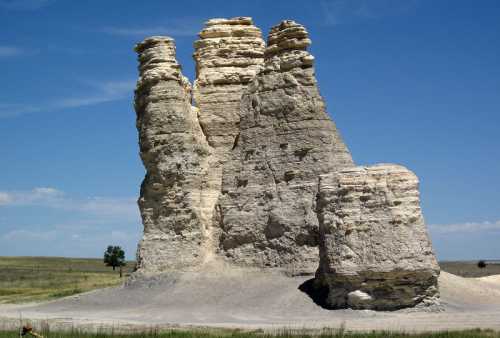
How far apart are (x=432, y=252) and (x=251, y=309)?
21.1 ft

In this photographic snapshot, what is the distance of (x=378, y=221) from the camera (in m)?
24.6

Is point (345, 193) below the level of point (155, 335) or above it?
above

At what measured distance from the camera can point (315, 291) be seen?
26.5 metres

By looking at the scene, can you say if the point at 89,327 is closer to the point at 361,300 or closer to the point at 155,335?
the point at 155,335

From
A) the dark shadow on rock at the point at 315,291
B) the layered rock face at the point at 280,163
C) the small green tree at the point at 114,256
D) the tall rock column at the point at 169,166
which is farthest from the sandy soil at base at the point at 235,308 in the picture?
the small green tree at the point at 114,256

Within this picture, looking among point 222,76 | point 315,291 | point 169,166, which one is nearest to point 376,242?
point 315,291

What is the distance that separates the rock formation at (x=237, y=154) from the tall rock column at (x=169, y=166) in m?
0.04

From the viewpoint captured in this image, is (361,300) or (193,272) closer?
(361,300)

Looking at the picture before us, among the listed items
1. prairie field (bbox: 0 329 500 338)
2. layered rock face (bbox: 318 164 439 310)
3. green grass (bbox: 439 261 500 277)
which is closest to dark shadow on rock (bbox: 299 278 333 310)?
layered rock face (bbox: 318 164 439 310)

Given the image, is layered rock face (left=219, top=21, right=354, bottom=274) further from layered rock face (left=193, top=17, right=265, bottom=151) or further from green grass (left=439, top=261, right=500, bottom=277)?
green grass (left=439, top=261, right=500, bottom=277)

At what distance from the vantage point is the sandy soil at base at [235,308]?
73.4 ft

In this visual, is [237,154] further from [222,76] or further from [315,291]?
[315,291]

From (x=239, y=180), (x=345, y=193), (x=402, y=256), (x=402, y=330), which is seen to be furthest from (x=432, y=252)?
(x=239, y=180)

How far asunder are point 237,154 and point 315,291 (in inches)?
304
